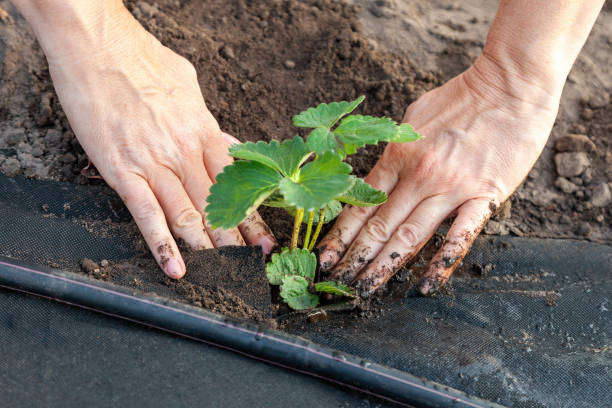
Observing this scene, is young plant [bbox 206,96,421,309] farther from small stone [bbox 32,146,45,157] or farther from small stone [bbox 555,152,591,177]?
small stone [bbox 555,152,591,177]

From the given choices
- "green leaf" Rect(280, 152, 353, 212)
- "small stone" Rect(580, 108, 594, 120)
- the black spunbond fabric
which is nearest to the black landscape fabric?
the black spunbond fabric

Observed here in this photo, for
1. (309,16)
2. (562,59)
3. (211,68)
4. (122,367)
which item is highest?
(562,59)

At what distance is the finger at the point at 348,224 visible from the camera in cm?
184

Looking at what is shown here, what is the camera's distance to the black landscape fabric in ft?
4.54

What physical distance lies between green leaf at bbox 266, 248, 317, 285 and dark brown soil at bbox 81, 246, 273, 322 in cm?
5

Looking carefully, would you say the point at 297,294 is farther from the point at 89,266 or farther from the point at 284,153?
the point at 89,266

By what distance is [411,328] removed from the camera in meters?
1.60

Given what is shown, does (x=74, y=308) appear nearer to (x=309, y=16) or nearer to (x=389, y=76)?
(x=389, y=76)

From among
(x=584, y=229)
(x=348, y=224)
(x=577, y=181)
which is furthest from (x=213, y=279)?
(x=577, y=181)

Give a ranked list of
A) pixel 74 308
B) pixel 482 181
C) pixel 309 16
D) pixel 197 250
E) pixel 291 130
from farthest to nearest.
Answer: pixel 309 16 → pixel 291 130 → pixel 482 181 → pixel 197 250 → pixel 74 308

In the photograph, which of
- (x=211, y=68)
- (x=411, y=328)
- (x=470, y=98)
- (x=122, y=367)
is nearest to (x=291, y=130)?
(x=211, y=68)

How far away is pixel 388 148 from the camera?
2.09 meters

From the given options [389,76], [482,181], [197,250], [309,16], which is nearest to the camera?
[197,250]

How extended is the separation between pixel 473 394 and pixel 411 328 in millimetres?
268
